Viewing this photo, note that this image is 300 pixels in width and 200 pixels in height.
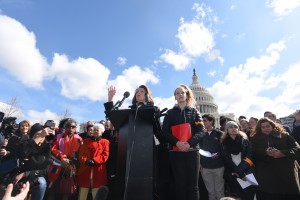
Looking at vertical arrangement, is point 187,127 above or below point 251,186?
above

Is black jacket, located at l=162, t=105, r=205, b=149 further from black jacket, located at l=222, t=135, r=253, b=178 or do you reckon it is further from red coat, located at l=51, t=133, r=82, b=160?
red coat, located at l=51, t=133, r=82, b=160

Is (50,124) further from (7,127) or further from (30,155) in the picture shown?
(30,155)

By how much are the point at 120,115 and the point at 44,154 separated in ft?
4.89

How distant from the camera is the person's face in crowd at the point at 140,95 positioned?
3.85 metres

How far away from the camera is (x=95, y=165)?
4633mm

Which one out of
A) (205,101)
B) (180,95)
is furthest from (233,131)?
(205,101)

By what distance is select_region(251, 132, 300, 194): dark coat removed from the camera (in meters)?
4.33

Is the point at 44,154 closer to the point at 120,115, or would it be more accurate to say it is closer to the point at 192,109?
the point at 120,115

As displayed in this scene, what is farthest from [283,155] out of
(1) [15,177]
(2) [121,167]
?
(1) [15,177]

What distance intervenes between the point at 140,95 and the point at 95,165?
188cm

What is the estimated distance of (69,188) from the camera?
14.5 ft

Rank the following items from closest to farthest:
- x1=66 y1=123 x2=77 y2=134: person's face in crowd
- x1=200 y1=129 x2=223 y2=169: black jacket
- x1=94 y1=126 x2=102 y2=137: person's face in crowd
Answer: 1. x1=94 y1=126 x2=102 y2=137: person's face in crowd
2. x1=200 y1=129 x2=223 y2=169: black jacket
3. x1=66 y1=123 x2=77 y2=134: person's face in crowd

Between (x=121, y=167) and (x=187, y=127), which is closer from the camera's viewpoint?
(x=121, y=167)

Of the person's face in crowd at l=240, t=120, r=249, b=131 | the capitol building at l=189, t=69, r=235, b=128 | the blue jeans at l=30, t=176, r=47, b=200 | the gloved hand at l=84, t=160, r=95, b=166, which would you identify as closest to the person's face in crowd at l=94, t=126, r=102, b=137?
the gloved hand at l=84, t=160, r=95, b=166
